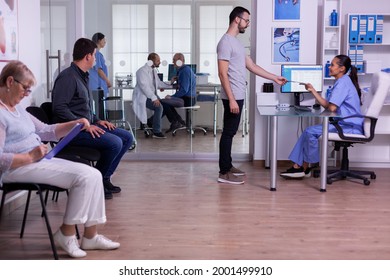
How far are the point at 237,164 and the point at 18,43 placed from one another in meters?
3.22

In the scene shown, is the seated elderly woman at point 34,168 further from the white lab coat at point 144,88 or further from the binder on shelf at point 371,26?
the binder on shelf at point 371,26

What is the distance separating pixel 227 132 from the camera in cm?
606

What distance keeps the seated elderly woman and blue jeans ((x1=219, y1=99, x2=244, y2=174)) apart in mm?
2572

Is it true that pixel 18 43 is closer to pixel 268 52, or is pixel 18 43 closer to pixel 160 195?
pixel 160 195

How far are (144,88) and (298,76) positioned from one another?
6.40 feet

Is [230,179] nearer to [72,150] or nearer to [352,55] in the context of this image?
[72,150]

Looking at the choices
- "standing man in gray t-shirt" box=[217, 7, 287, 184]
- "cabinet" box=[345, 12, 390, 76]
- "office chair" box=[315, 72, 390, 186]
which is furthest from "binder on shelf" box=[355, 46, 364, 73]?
"standing man in gray t-shirt" box=[217, 7, 287, 184]

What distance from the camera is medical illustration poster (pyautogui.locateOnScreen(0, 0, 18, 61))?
450 centimetres

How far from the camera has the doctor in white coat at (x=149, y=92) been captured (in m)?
7.61

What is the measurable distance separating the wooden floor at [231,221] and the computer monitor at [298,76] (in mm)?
1073

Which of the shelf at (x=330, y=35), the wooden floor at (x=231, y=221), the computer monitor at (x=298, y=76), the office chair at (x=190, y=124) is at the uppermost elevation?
the shelf at (x=330, y=35)

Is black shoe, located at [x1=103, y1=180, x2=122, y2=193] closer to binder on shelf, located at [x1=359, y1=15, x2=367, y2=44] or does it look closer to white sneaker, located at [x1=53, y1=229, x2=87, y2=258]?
white sneaker, located at [x1=53, y1=229, x2=87, y2=258]

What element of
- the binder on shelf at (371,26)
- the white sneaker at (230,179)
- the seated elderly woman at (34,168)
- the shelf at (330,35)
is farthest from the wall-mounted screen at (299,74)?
the seated elderly woman at (34,168)

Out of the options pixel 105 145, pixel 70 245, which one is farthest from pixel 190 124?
pixel 70 245
